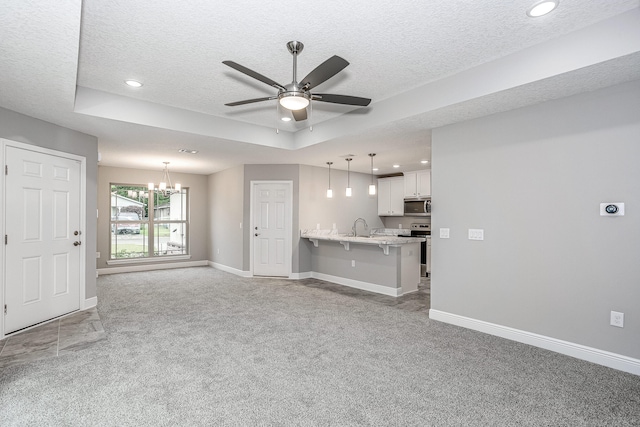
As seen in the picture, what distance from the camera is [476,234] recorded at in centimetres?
381

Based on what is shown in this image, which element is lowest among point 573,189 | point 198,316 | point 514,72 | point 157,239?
point 198,316

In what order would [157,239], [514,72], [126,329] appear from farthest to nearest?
[157,239]
[126,329]
[514,72]

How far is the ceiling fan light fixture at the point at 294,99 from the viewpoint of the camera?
2615 mm

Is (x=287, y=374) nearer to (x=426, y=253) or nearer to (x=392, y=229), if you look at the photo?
(x=426, y=253)

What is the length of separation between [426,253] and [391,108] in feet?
14.9

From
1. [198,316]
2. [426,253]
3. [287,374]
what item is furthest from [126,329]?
[426,253]

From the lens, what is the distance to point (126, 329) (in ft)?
12.3

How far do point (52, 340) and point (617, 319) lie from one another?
5386 mm

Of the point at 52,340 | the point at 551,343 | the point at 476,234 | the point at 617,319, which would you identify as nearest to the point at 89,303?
the point at 52,340

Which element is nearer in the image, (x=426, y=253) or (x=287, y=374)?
(x=287, y=374)

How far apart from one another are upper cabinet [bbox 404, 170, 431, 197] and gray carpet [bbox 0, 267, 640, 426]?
4.28 metres

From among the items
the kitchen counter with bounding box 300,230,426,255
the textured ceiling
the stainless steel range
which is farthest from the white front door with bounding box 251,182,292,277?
the stainless steel range

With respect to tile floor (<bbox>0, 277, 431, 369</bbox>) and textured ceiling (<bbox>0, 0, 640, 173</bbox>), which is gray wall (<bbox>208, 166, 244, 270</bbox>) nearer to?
textured ceiling (<bbox>0, 0, 640, 173</bbox>)

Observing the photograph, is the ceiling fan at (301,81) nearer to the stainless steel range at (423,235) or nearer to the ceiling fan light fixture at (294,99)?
the ceiling fan light fixture at (294,99)
